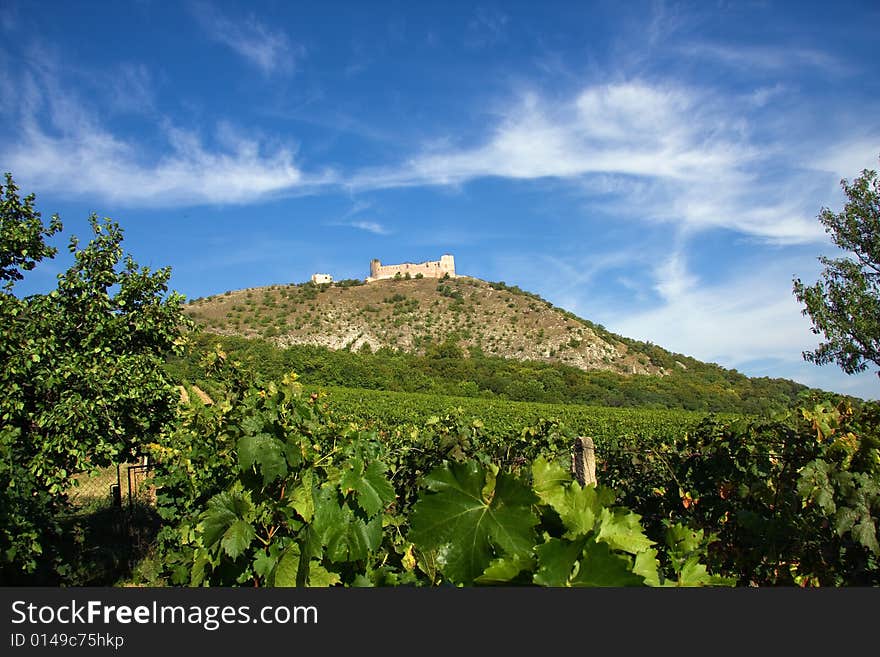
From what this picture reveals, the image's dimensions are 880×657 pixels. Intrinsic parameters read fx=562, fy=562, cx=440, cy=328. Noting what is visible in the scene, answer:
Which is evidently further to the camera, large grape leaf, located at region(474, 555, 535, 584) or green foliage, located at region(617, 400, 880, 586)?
green foliage, located at region(617, 400, 880, 586)

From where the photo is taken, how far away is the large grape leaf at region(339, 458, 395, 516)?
1871mm

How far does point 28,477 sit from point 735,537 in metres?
6.47

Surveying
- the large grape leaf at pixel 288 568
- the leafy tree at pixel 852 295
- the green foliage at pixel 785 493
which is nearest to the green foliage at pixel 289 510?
the large grape leaf at pixel 288 568

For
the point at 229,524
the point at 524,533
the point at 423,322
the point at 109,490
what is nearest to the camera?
the point at 524,533

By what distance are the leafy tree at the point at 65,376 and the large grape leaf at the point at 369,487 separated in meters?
4.91

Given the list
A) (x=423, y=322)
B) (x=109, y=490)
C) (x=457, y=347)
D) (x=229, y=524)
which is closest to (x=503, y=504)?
(x=229, y=524)

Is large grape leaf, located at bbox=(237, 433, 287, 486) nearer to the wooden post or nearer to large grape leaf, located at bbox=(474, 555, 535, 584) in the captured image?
large grape leaf, located at bbox=(474, 555, 535, 584)

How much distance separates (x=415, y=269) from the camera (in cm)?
9938

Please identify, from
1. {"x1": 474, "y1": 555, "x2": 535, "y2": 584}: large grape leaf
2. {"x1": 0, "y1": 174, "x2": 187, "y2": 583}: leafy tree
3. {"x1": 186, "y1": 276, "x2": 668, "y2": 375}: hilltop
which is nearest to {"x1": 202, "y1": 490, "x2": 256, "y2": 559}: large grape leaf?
{"x1": 474, "y1": 555, "x2": 535, "y2": 584}: large grape leaf

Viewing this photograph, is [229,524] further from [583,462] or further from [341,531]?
[583,462]

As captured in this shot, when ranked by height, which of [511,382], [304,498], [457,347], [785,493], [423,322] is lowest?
[785,493]

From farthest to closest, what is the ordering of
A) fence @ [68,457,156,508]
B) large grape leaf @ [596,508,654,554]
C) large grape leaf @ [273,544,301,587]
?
fence @ [68,457,156,508] < large grape leaf @ [273,544,301,587] < large grape leaf @ [596,508,654,554]

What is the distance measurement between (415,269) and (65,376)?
94056 mm

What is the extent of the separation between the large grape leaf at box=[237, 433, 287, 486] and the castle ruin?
94.5 metres
